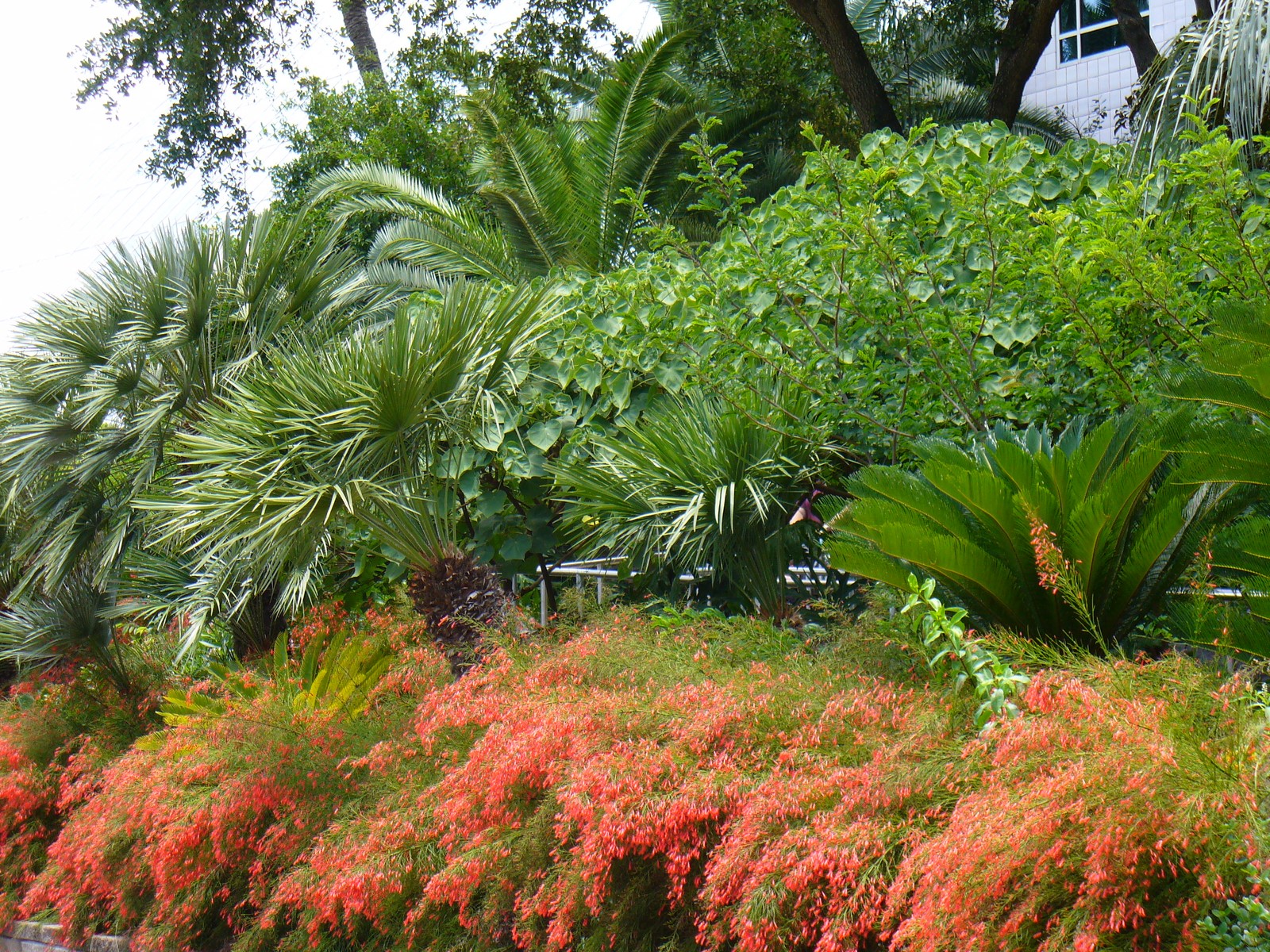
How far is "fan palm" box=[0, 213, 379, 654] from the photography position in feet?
26.1

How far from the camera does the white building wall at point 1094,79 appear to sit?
17.4 meters

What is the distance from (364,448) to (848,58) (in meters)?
6.30

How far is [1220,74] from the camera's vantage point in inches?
233

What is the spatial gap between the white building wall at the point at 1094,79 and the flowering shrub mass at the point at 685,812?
632 inches

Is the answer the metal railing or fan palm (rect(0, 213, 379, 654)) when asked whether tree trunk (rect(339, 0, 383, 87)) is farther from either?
the metal railing

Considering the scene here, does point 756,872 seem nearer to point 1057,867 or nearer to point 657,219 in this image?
point 1057,867

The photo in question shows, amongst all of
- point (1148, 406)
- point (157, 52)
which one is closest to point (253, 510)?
point (1148, 406)

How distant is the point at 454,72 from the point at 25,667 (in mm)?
7206

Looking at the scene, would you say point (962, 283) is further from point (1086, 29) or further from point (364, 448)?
point (1086, 29)

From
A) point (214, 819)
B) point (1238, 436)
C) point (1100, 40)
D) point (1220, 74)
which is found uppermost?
point (1100, 40)

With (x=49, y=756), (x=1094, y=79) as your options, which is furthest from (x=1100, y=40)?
(x=49, y=756)

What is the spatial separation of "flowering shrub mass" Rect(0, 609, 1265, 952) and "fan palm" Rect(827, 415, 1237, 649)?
452mm

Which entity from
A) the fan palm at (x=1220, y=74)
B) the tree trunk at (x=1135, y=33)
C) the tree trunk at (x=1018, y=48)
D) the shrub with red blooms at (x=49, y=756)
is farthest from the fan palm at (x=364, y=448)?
the tree trunk at (x=1135, y=33)

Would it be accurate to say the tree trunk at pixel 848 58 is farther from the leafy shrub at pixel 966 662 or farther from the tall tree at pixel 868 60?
the leafy shrub at pixel 966 662
